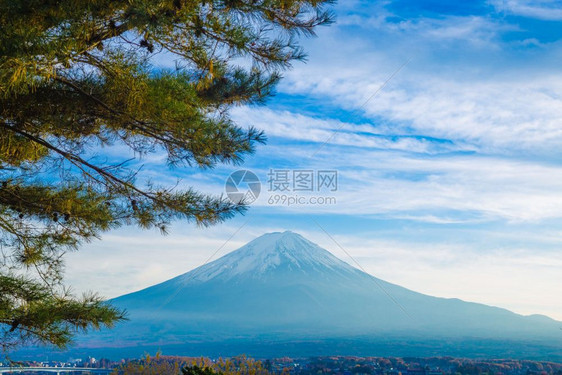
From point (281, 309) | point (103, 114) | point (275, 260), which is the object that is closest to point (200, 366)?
point (103, 114)

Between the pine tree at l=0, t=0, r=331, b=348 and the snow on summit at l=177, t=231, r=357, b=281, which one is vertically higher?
the snow on summit at l=177, t=231, r=357, b=281

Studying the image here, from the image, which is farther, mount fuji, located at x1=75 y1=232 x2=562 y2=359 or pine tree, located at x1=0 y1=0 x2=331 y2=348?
mount fuji, located at x1=75 y1=232 x2=562 y2=359

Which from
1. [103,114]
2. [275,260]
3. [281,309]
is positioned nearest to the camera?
[103,114]

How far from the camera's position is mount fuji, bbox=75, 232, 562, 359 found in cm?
5097

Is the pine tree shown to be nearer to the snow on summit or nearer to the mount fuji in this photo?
the mount fuji

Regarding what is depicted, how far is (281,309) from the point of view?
193ft

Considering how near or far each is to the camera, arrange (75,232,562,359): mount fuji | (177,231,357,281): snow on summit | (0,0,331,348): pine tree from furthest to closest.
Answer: (177,231,357,281): snow on summit
(75,232,562,359): mount fuji
(0,0,331,348): pine tree

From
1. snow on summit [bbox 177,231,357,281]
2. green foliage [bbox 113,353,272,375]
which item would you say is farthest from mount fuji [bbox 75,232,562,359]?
green foliage [bbox 113,353,272,375]

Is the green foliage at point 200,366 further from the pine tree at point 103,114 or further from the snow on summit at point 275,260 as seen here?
the snow on summit at point 275,260

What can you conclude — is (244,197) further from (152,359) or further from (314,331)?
(314,331)

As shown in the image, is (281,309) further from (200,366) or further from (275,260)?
(200,366)

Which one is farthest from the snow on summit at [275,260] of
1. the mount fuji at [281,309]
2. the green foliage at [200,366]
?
the green foliage at [200,366]

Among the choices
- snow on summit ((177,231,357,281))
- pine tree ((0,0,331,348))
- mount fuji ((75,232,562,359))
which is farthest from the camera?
snow on summit ((177,231,357,281))

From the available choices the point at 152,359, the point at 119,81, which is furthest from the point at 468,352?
the point at 119,81
